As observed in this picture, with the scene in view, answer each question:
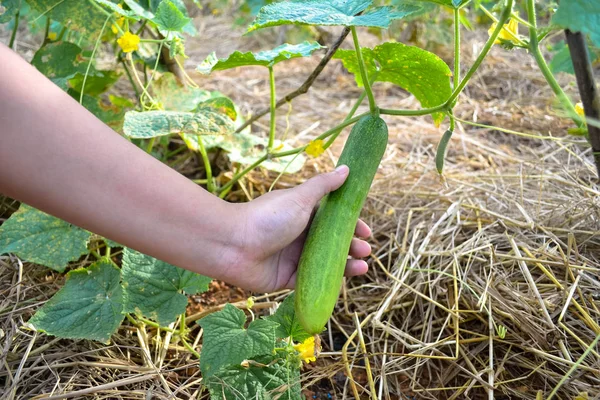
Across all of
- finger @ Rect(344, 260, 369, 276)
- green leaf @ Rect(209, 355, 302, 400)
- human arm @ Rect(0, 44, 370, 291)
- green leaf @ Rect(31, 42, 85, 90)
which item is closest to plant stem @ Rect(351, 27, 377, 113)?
human arm @ Rect(0, 44, 370, 291)

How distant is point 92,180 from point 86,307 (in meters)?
0.46

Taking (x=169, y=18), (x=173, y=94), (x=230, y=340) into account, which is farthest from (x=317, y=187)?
(x=173, y=94)

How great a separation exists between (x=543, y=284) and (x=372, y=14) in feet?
2.50

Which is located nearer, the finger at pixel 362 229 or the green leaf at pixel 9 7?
the finger at pixel 362 229

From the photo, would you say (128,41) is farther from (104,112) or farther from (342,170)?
(342,170)

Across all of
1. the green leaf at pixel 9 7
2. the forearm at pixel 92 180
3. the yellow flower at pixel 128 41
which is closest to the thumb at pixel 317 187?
the forearm at pixel 92 180

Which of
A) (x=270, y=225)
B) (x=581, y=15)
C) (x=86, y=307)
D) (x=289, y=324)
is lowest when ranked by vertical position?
(x=86, y=307)

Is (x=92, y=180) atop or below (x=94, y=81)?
atop

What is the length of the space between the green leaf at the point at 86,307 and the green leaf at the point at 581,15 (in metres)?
1.01

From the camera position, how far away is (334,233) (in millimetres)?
1081

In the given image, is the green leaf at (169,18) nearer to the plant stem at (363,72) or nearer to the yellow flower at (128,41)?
the yellow flower at (128,41)

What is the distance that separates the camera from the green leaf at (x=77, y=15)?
1.63 metres

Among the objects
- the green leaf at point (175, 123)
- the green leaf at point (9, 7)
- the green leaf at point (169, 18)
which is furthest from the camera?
the green leaf at point (9, 7)

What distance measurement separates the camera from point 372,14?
3.28 ft
